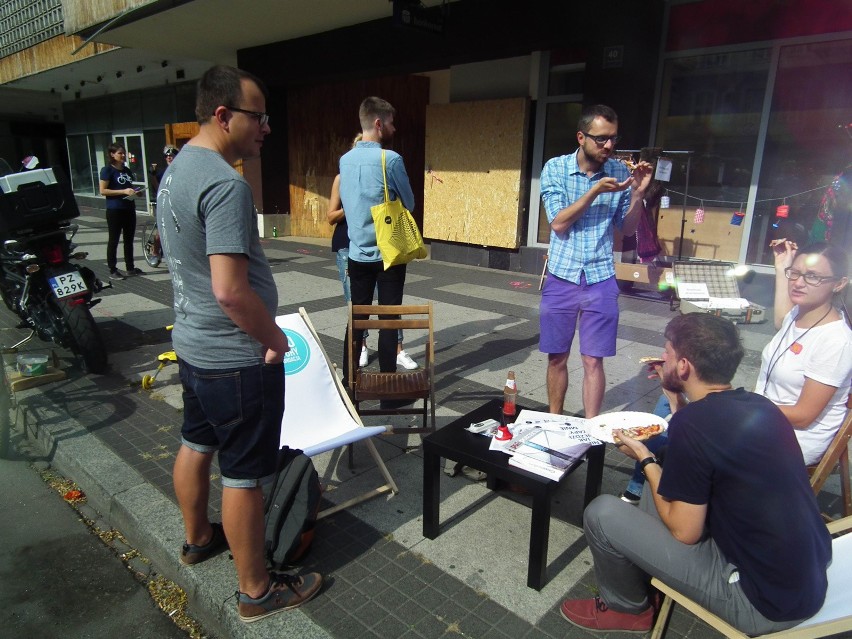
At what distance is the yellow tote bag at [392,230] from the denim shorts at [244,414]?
193 cm

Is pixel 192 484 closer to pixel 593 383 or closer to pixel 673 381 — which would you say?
pixel 673 381

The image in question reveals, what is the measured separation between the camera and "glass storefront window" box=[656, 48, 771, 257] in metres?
7.21

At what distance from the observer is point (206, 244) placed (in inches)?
73.0

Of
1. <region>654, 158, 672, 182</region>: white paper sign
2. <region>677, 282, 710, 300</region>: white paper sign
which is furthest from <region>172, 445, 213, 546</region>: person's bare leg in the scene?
<region>654, 158, 672, 182</region>: white paper sign

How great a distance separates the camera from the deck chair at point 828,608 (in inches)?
65.7

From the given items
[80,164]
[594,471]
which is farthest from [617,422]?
[80,164]

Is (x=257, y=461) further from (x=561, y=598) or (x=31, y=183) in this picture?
(x=31, y=183)

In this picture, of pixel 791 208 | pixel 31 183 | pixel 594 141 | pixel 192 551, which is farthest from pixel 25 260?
pixel 791 208

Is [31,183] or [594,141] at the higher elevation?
[594,141]

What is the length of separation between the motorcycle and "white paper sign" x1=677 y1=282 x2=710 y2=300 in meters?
5.72

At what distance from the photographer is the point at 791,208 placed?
7.13 m

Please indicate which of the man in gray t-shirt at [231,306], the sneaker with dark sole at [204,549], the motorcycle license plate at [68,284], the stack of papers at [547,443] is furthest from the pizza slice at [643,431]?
the motorcycle license plate at [68,284]

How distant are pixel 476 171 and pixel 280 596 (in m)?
8.15

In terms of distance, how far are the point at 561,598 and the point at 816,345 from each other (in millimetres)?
1489
